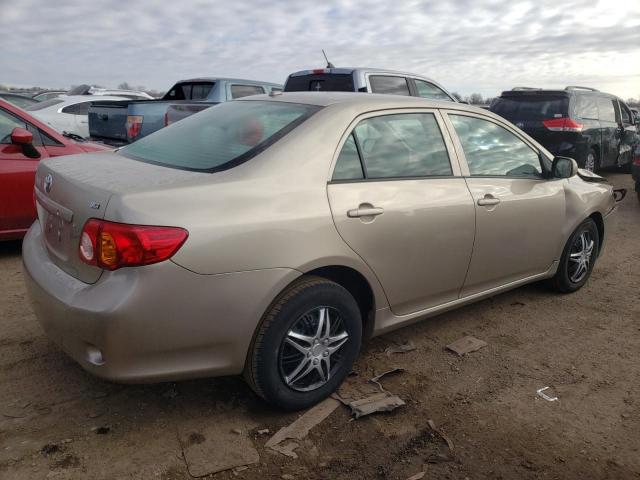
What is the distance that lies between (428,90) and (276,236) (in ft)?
21.1

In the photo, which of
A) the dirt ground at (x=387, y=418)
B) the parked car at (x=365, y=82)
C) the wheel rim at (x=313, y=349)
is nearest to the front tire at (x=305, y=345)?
the wheel rim at (x=313, y=349)

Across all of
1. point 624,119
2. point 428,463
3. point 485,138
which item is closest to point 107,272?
point 428,463

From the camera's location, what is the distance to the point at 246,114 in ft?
11.0

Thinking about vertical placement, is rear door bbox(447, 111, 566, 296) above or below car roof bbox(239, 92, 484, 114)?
below

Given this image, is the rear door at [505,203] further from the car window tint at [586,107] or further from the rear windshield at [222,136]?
the car window tint at [586,107]

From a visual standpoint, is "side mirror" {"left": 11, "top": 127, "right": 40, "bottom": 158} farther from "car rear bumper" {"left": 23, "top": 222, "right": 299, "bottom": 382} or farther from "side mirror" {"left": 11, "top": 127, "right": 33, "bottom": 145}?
"car rear bumper" {"left": 23, "top": 222, "right": 299, "bottom": 382}

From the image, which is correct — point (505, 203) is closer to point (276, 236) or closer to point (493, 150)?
point (493, 150)

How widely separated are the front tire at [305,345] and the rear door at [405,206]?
0.98 ft

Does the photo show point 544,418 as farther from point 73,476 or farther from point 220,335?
point 73,476

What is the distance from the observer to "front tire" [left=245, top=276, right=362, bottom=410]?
2.67 m

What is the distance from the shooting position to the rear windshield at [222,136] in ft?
9.41

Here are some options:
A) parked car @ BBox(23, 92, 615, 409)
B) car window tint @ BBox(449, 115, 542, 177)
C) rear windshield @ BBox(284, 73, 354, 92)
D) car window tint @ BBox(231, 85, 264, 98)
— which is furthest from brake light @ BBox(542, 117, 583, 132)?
parked car @ BBox(23, 92, 615, 409)

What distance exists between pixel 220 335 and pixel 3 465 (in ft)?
3.43

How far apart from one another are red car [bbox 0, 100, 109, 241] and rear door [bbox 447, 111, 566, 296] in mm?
3751
